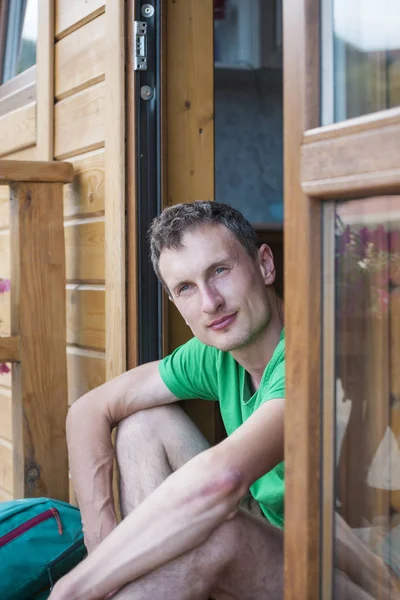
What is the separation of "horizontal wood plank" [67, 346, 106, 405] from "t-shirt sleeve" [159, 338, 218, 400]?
0.40 m

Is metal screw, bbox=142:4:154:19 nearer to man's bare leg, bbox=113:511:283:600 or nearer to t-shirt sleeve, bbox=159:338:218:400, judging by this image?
t-shirt sleeve, bbox=159:338:218:400

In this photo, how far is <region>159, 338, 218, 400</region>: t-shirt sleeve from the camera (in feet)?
7.38

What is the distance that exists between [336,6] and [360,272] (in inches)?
14.9

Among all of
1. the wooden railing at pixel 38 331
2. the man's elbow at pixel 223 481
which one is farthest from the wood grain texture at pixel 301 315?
the wooden railing at pixel 38 331

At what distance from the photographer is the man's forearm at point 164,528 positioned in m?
1.59

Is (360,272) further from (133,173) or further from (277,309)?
(133,173)

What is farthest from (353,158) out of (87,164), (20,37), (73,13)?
(20,37)

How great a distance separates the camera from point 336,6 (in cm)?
122

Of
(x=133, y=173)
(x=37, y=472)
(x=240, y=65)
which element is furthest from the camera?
(x=240, y=65)

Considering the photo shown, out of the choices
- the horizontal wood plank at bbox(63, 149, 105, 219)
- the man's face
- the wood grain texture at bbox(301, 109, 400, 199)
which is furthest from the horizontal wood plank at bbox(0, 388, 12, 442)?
the wood grain texture at bbox(301, 109, 400, 199)

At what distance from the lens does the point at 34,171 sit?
104 inches

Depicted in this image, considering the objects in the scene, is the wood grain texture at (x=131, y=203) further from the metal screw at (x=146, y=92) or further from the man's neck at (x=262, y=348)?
the man's neck at (x=262, y=348)

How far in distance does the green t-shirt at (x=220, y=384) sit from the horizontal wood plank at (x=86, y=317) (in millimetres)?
404

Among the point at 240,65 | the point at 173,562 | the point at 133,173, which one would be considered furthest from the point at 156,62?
the point at 240,65
